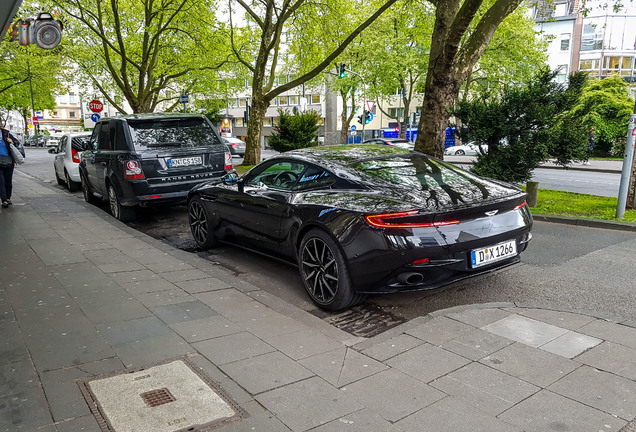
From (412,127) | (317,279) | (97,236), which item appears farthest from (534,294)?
(412,127)

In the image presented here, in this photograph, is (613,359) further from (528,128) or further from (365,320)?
(528,128)

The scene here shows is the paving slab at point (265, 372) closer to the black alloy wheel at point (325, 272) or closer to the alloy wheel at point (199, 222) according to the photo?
the black alloy wheel at point (325, 272)

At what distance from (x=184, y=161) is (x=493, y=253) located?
581cm

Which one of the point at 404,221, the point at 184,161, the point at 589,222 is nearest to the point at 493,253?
the point at 404,221

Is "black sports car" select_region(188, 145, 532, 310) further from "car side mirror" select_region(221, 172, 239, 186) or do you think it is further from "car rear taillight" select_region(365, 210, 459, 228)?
"car side mirror" select_region(221, 172, 239, 186)

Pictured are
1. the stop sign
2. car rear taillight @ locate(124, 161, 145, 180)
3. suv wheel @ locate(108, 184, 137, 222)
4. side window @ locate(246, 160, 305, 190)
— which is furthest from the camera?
A: the stop sign

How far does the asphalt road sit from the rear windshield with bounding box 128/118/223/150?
1966 millimetres

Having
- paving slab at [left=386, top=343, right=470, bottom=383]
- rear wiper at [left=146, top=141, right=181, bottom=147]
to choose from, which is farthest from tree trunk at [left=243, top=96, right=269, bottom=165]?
paving slab at [left=386, top=343, right=470, bottom=383]

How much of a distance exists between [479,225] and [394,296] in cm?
118

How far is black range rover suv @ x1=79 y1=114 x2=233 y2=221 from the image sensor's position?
27.6 feet

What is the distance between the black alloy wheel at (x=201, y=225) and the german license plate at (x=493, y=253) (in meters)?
3.74

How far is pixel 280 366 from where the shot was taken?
3396mm

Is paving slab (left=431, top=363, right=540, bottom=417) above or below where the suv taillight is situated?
below

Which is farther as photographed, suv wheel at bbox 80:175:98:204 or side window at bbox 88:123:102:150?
suv wheel at bbox 80:175:98:204
